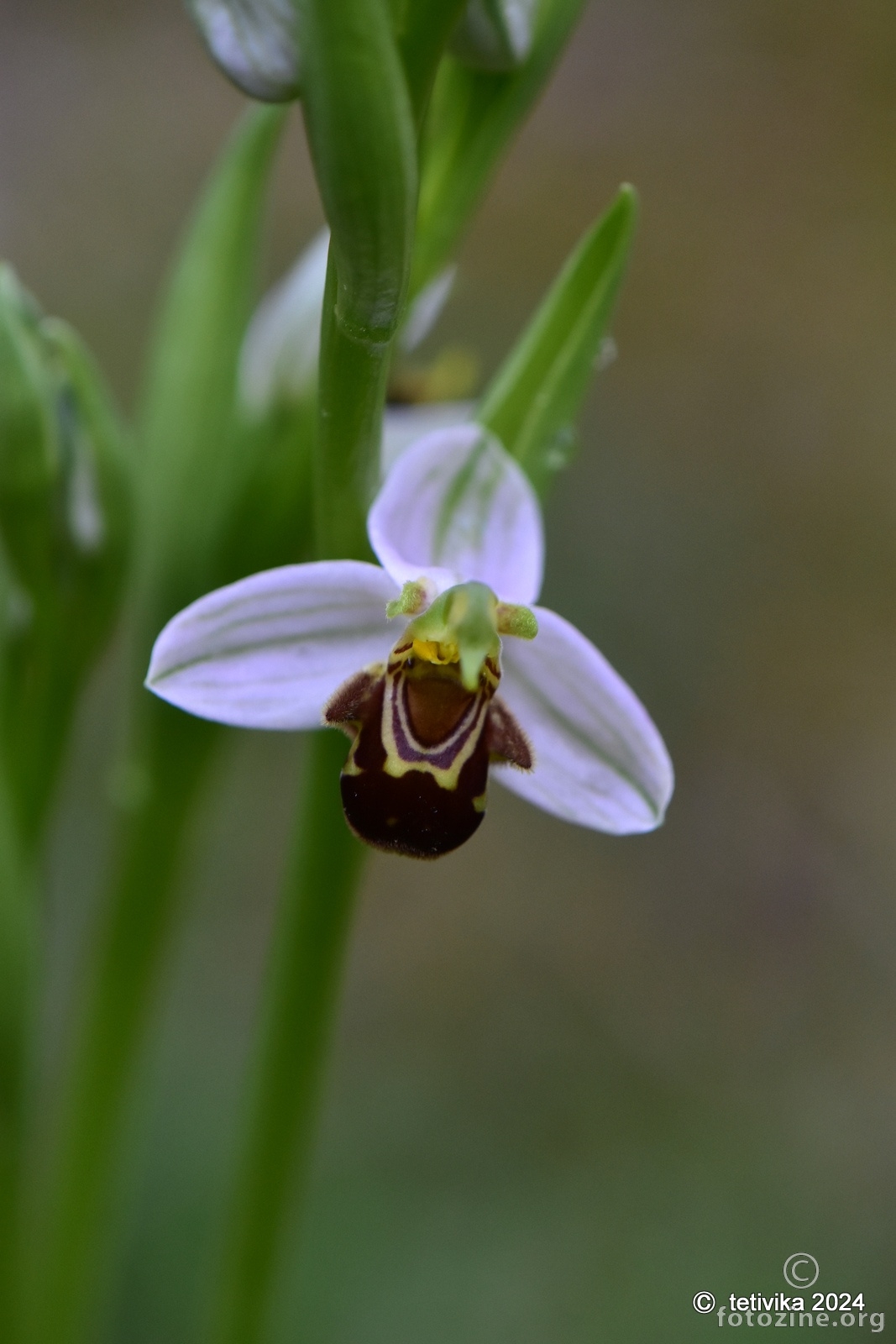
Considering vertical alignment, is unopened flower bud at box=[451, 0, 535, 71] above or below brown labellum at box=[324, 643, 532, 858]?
above

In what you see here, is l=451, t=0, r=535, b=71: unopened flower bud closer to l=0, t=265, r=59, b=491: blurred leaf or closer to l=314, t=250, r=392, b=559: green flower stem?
l=314, t=250, r=392, b=559: green flower stem

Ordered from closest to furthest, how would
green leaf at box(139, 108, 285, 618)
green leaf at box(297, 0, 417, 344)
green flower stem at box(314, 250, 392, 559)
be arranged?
green leaf at box(297, 0, 417, 344)
green flower stem at box(314, 250, 392, 559)
green leaf at box(139, 108, 285, 618)

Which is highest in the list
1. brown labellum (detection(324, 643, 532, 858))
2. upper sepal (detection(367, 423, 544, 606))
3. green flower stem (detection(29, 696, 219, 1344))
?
upper sepal (detection(367, 423, 544, 606))

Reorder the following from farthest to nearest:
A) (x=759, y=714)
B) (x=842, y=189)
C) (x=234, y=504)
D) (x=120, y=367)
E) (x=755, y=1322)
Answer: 1. (x=842, y=189)
2. (x=120, y=367)
3. (x=759, y=714)
4. (x=755, y=1322)
5. (x=234, y=504)

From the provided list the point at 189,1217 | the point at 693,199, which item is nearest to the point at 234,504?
the point at 189,1217

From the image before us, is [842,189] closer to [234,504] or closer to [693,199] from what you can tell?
[693,199]

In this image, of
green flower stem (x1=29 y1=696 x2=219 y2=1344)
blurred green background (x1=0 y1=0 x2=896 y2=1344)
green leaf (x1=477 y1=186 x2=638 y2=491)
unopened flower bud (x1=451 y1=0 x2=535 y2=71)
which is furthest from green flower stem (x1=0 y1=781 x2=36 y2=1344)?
unopened flower bud (x1=451 y1=0 x2=535 y2=71)

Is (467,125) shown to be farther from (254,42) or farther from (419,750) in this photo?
(419,750)
